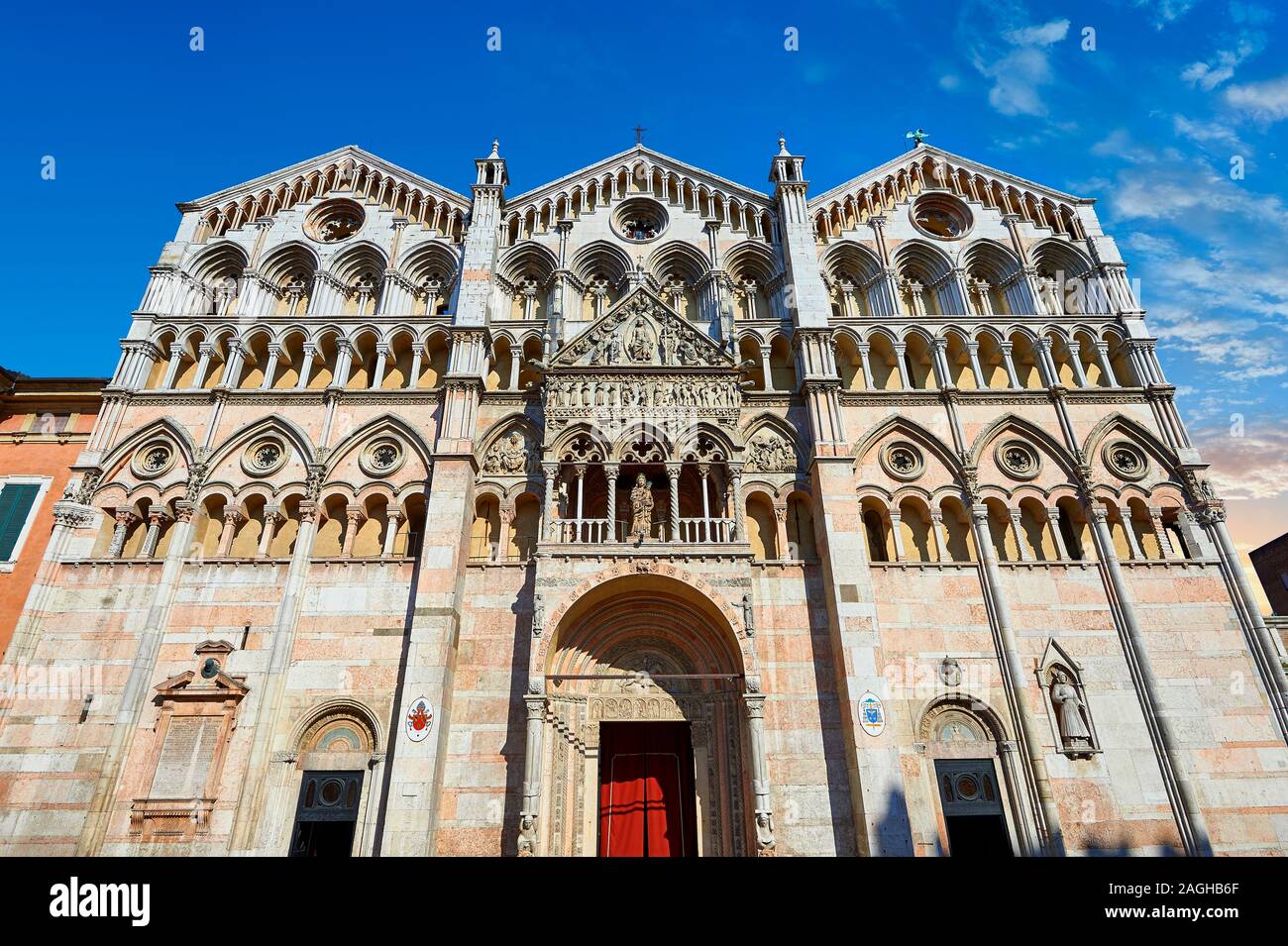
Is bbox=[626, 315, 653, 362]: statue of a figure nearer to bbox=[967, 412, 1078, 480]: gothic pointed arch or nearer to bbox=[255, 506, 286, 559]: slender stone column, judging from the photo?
bbox=[967, 412, 1078, 480]: gothic pointed arch

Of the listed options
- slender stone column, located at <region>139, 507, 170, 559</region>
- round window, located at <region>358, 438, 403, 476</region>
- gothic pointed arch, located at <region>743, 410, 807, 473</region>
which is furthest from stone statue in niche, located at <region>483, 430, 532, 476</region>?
slender stone column, located at <region>139, 507, 170, 559</region>

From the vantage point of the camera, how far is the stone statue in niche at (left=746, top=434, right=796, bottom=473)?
2047cm

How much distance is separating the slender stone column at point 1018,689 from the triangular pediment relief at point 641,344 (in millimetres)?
8985

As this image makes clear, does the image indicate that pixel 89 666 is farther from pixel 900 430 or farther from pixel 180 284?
pixel 900 430

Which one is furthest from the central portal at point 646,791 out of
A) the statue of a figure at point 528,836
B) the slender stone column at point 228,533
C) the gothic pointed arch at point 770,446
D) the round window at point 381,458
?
the slender stone column at point 228,533

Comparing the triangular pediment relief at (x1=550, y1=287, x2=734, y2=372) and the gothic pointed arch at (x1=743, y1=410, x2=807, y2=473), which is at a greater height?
the triangular pediment relief at (x1=550, y1=287, x2=734, y2=372)

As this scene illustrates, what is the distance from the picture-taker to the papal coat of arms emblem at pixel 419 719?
1609 cm

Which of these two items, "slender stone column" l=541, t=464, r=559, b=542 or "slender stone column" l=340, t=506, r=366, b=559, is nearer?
"slender stone column" l=541, t=464, r=559, b=542

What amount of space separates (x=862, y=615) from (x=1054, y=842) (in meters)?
6.60

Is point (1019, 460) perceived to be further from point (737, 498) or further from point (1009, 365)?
point (737, 498)

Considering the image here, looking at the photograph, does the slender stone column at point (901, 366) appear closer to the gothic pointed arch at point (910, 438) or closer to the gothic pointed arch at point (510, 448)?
the gothic pointed arch at point (910, 438)

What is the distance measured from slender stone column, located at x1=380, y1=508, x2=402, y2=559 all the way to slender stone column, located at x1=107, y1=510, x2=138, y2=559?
24.8ft
